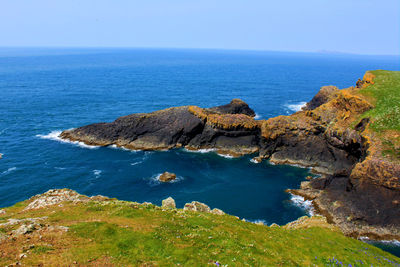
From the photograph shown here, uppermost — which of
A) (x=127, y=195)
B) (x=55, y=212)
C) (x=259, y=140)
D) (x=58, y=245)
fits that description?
(x=58, y=245)

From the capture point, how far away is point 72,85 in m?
160

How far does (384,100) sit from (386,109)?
4.76 m

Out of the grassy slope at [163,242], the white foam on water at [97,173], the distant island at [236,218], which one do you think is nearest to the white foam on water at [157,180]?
the white foam on water at [97,173]

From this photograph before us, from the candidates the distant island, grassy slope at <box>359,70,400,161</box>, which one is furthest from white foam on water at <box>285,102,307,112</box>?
grassy slope at <box>359,70,400,161</box>

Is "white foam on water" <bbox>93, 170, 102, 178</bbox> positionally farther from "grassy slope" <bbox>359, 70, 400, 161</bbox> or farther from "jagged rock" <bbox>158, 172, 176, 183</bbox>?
"grassy slope" <bbox>359, 70, 400, 161</bbox>

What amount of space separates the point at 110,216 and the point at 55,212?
6100mm

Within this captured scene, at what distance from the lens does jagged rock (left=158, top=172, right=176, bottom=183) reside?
58.7 meters

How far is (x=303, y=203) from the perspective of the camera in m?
51.1

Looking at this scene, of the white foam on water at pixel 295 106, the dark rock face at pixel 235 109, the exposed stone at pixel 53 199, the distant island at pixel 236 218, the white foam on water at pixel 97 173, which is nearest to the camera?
the distant island at pixel 236 218

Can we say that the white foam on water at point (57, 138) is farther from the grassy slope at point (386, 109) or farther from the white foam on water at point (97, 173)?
the grassy slope at point (386, 109)

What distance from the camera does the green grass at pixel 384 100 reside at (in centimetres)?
5612

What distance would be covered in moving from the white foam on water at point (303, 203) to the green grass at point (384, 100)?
846 inches

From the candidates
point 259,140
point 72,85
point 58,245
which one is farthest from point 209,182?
point 72,85

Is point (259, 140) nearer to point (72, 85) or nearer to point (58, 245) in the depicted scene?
point (58, 245)
